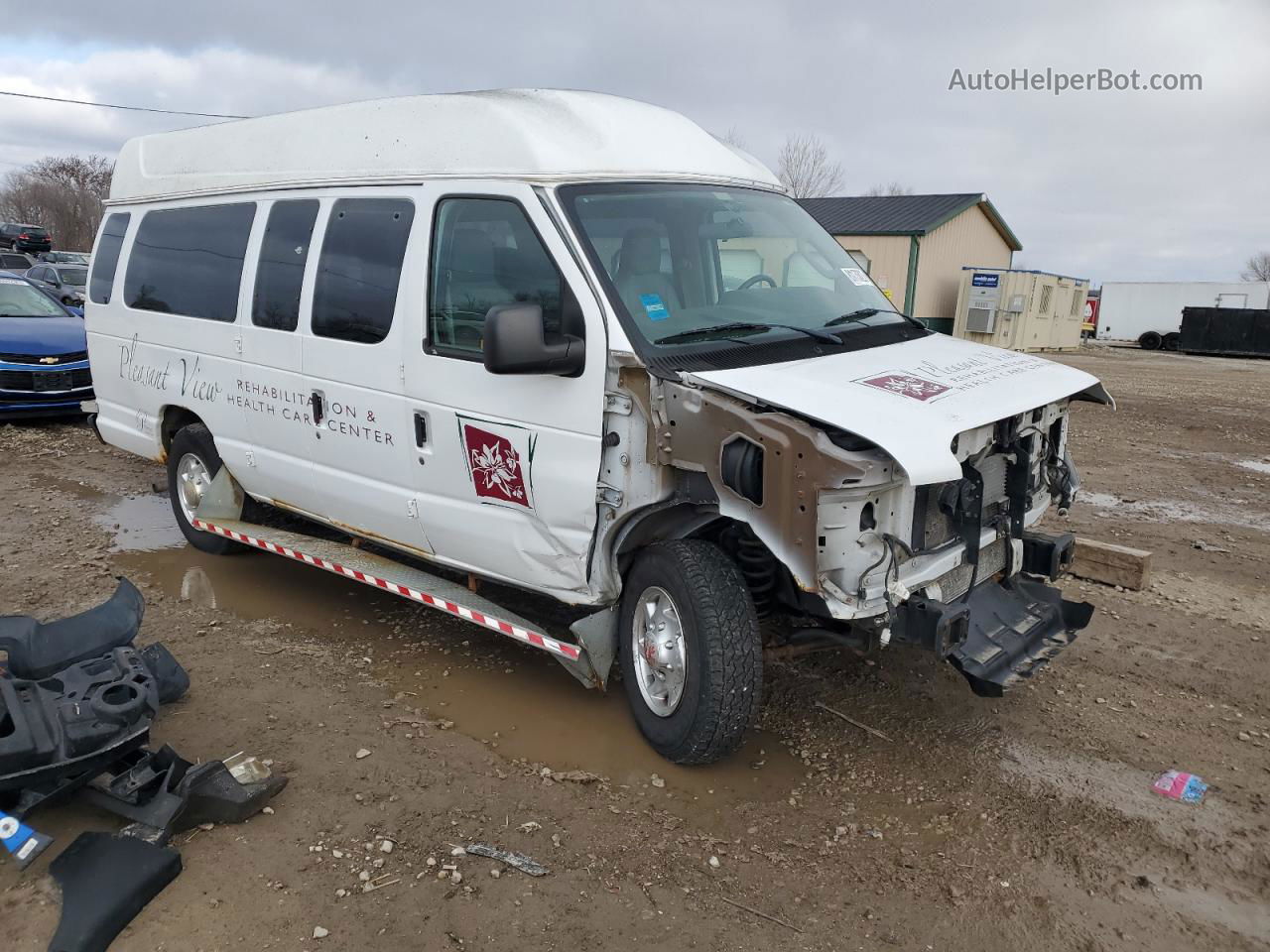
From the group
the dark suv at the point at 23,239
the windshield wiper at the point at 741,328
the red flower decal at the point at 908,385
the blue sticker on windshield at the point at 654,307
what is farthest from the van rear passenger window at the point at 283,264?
the dark suv at the point at 23,239

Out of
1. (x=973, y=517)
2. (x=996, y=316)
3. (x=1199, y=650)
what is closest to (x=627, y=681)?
(x=973, y=517)

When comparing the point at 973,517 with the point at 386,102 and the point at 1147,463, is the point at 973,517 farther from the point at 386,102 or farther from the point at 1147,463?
the point at 1147,463

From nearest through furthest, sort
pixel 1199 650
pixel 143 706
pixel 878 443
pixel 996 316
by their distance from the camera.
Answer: pixel 878 443
pixel 143 706
pixel 1199 650
pixel 996 316

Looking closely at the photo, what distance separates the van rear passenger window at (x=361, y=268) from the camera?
443cm

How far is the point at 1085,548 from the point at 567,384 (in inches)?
122

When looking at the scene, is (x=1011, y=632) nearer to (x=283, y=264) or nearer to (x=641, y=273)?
(x=641, y=273)

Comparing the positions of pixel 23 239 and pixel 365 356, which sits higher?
pixel 23 239

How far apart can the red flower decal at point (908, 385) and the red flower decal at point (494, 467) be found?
1.47m

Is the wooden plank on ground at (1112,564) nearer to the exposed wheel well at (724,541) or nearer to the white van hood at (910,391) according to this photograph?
the white van hood at (910,391)

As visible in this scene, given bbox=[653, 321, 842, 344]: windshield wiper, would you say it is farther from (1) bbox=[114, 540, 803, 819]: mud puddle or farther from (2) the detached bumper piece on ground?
(2) the detached bumper piece on ground

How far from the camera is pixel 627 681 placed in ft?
13.2

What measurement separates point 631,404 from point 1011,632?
1795 mm

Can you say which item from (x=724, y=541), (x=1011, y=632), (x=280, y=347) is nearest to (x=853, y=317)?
(x=724, y=541)

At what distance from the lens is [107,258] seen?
6.57 metres
